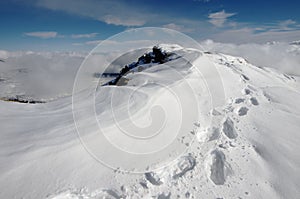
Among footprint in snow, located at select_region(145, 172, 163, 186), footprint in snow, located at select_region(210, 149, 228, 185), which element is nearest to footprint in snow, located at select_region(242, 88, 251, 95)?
footprint in snow, located at select_region(210, 149, 228, 185)

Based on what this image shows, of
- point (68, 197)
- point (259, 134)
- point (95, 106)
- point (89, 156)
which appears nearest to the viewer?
point (68, 197)

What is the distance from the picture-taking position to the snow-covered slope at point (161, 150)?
13.9ft

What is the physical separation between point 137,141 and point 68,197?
94.1 inches

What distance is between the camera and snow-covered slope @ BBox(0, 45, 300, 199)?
13.9ft

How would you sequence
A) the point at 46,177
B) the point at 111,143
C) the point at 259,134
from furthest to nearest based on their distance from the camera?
1. the point at 259,134
2. the point at 111,143
3. the point at 46,177

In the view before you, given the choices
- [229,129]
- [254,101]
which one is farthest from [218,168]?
[254,101]

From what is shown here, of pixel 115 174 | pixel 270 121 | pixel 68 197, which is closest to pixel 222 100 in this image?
pixel 270 121

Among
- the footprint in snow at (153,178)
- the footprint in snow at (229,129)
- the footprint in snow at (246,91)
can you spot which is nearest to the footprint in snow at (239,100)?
the footprint in snow at (246,91)

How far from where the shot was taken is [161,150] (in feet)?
18.0

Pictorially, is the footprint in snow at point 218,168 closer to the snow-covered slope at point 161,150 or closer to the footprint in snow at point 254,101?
the snow-covered slope at point 161,150

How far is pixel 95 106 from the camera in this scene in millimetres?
8477

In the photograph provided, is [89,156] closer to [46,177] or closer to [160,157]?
[46,177]

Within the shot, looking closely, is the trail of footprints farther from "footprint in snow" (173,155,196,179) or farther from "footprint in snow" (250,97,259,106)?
"footprint in snow" (250,97,259,106)

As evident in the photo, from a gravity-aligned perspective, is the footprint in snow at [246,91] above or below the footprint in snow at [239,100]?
below
